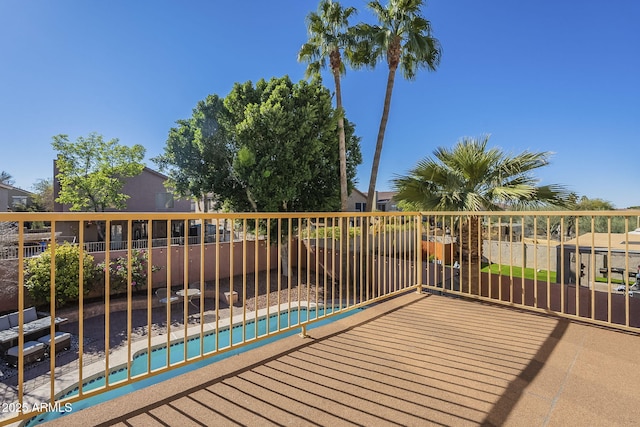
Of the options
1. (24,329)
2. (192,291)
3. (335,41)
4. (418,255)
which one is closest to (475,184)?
(418,255)

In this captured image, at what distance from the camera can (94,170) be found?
18125mm

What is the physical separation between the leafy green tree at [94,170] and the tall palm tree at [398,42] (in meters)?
15.5

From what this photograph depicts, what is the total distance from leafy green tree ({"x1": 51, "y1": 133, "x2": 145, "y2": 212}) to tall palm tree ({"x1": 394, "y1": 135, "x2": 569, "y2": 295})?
18339 mm

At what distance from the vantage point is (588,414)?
1538mm

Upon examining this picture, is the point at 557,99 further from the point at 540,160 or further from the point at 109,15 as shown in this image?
the point at 109,15

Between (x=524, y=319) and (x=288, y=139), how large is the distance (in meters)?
8.30

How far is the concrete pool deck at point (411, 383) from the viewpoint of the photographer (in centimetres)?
153

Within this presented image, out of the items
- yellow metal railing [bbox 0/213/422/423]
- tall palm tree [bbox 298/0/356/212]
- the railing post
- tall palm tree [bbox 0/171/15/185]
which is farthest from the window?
tall palm tree [bbox 0/171/15/185]

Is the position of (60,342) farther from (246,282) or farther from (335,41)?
(335,41)

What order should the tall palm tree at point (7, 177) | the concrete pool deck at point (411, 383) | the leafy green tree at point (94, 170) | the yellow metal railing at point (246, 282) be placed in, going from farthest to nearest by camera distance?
the tall palm tree at point (7, 177)
the leafy green tree at point (94, 170)
the yellow metal railing at point (246, 282)
the concrete pool deck at point (411, 383)

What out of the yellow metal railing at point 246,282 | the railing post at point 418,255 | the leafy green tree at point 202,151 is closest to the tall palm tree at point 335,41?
the yellow metal railing at point 246,282

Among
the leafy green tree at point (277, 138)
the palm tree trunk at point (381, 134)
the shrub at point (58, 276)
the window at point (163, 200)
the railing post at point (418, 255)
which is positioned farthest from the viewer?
the window at point (163, 200)

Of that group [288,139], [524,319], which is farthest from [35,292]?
[524,319]

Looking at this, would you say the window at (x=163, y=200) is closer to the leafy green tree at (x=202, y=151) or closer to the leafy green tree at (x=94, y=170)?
the leafy green tree at (x=94, y=170)
